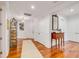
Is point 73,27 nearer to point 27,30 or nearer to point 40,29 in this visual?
point 40,29

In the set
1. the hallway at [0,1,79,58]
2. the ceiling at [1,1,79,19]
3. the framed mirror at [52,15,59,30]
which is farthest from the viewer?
the framed mirror at [52,15,59,30]

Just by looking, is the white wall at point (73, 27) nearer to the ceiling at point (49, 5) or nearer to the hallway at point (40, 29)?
the hallway at point (40, 29)

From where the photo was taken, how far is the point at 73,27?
835 cm

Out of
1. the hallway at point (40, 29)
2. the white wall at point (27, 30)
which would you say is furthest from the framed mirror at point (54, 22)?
the white wall at point (27, 30)

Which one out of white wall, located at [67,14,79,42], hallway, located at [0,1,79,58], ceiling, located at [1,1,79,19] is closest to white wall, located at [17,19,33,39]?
hallway, located at [0,1,79,58]

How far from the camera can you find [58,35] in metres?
5.84

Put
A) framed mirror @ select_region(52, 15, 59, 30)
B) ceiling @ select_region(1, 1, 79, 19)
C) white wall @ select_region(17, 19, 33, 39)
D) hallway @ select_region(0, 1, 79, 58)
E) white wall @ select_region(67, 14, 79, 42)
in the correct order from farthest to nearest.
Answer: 1. white wall @ select_region(17, 19, 33, 39)
2. white wall @ select_region(67, 14, 79, 42)
3. framed mirror @ select_region(52, 15, 59, 30)
4. ceiling @ select_region(1, 1, 79, 19)
5. hallway @ select_region(0, 1, 79, 58)

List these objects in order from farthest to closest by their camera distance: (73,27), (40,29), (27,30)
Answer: (27,30)
(73,27)
(40,29)

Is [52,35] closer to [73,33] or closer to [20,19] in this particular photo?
[73,33]

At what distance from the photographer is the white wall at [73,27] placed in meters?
7.96

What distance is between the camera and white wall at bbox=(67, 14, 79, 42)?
796 centimetres

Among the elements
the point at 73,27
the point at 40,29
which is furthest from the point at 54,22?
the point at 73,27

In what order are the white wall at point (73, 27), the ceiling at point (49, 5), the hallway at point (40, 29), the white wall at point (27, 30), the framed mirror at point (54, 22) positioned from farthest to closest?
the white wall at point (27, 30) → the white wall at point (73, 27) → the framed mirror at point (54, 22) → the ceiling at point (49, 5) → the hallway at point (40, 29)

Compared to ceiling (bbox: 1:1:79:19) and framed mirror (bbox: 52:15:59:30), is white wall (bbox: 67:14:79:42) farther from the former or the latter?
framed mirror (bbox: 52:15:59:30)
